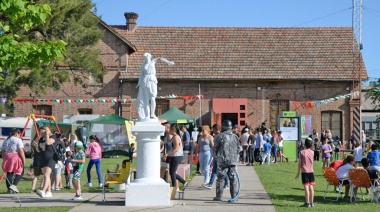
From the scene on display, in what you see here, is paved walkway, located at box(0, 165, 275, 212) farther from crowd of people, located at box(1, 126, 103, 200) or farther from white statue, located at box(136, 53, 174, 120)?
white statue, located at box(136, 53, 174, 120)

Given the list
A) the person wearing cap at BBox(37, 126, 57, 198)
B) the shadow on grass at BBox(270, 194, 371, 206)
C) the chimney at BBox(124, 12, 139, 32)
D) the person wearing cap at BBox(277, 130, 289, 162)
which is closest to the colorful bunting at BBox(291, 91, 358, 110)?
the person wearing cap at BBox(277, 130, 289, 162)

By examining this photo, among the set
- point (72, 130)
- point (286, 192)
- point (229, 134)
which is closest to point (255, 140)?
point (72, 130)

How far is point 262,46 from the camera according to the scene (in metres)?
44.8

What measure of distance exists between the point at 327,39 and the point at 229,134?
103 ft

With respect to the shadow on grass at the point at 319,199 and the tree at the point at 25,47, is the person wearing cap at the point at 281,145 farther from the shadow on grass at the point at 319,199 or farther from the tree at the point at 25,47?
the tree at the point at 25,47

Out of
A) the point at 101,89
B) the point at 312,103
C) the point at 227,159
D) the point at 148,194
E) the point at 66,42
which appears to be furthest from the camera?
the point at 101,89

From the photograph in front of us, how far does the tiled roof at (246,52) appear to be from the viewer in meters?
42.7

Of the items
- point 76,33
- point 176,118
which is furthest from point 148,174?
point 76,33

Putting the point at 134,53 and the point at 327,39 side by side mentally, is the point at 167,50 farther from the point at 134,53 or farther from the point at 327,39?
the point at 327,39

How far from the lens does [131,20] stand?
45.8 meters

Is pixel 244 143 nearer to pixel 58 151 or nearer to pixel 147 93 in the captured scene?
pixel 58 151

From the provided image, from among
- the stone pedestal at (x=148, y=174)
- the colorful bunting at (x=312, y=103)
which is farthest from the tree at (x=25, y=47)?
the colorful bunting at (x=312, y=103)

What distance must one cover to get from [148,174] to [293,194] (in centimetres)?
446

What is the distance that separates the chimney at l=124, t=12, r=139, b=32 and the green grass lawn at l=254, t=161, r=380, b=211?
2234 centimetres
